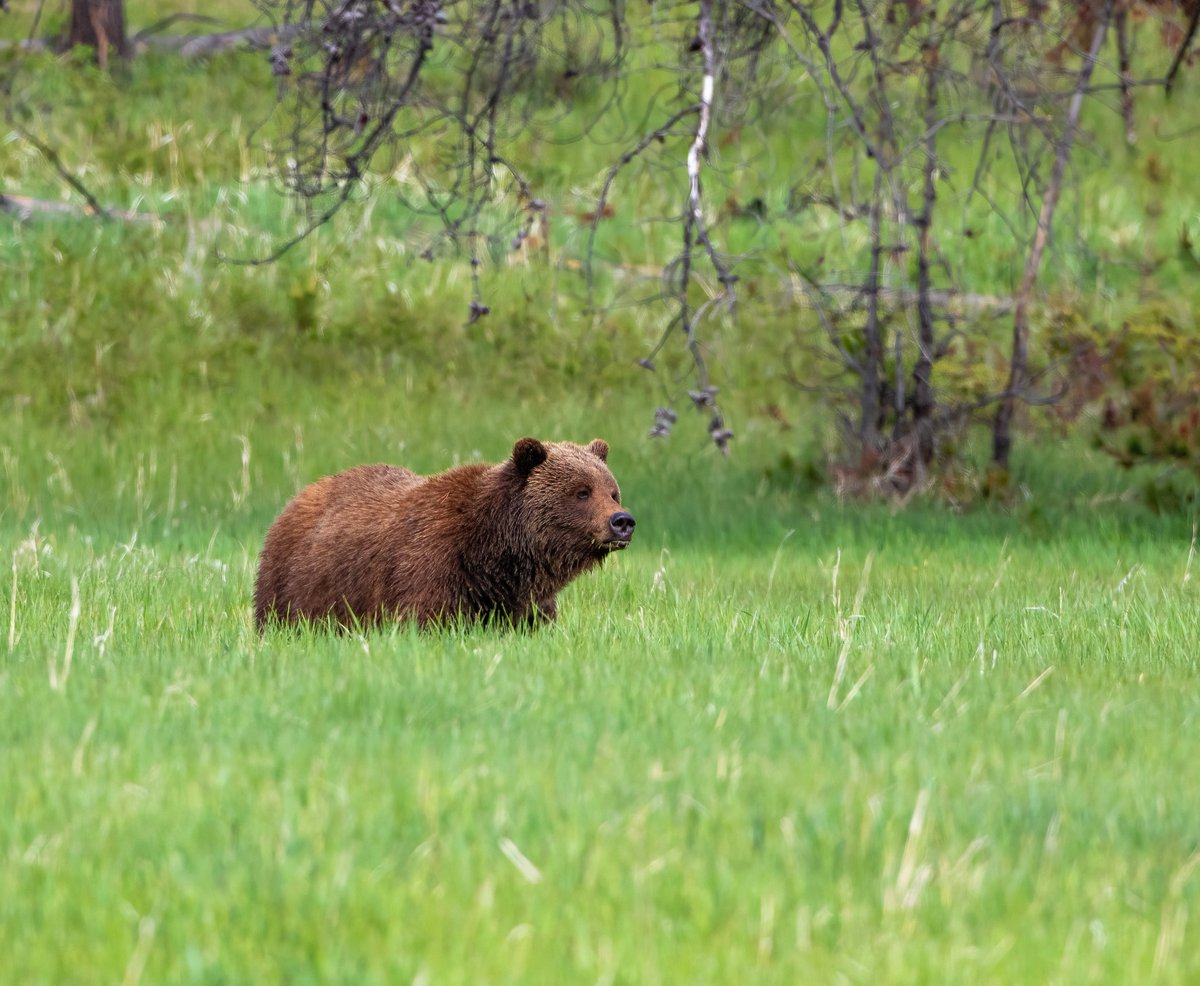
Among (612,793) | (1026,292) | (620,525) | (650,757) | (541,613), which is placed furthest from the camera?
(1026,292)

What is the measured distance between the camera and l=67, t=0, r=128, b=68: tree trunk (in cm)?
2156

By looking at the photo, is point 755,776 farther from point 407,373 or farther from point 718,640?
point 407,373

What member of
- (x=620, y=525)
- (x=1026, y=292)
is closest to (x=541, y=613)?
(x=620, y=525)

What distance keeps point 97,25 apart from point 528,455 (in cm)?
1677

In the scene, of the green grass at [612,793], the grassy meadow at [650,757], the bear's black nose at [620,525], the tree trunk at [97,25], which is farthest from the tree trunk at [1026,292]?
the tree trunk at [97,25]

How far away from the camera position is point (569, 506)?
6.91 meters

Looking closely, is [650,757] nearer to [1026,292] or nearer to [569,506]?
[569,506]

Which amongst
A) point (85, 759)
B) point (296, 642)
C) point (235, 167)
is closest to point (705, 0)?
point (296, 642)

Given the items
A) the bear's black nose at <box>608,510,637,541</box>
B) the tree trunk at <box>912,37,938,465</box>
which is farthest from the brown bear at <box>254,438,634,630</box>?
the tree trunk at <box>912,37,938,465</box>

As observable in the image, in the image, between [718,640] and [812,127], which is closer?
[718,640]

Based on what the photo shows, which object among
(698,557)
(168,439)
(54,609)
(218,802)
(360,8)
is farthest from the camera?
(168,439)

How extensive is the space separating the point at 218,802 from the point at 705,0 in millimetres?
4911

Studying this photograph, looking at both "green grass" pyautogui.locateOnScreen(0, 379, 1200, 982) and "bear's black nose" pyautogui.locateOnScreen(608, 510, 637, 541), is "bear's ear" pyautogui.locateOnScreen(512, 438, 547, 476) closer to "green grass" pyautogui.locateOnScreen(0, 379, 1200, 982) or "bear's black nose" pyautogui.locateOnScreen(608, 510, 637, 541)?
"bear's black nose" pyautogui.locateOnScreen(608, 510, 637, 541)

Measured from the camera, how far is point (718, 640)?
6.44 meters
